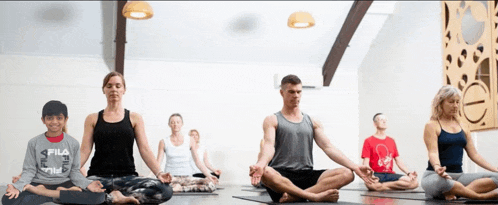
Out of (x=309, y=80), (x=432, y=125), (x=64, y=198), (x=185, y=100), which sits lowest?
(x=64, y=198)

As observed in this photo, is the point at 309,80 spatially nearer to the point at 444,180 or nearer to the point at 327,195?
the point at 444,180

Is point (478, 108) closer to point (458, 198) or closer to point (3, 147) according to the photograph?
point (458, 198)

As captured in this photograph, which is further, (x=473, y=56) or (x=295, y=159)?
(x=473, y=56)

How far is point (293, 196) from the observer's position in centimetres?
406

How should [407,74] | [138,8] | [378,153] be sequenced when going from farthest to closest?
[407,74]
[138,8]
[378,153]

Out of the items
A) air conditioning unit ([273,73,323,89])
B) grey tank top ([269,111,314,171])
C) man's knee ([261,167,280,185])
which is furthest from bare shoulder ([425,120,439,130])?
air conditioning unit ([273,73,323,89])

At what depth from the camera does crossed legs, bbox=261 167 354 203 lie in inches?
156

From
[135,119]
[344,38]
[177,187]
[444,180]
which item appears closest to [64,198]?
[135,119]

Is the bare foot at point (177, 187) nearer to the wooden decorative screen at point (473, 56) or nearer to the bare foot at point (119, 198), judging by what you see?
the bare foot at point (119, 198)

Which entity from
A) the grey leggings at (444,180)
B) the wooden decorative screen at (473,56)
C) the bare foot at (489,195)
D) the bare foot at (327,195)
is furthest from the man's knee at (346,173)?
the wooden decorative screen at (473,56)

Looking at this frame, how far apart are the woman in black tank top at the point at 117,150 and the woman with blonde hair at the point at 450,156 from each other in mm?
2093

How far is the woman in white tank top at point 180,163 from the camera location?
6441 millimetres

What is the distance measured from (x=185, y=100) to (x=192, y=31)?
129 cm

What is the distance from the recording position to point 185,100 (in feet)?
32.9
